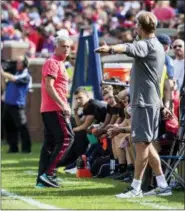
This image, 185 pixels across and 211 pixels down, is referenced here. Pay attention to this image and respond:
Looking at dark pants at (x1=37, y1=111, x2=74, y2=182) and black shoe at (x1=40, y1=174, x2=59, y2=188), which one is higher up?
dark pants at (x1=37, y1=111, x2=74, y2=182)

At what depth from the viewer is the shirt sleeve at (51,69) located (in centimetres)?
1201

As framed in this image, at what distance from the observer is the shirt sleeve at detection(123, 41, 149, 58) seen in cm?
1070

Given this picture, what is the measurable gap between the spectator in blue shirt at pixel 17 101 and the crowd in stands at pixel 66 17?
3274 mm

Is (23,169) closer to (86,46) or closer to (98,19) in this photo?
(86,46)

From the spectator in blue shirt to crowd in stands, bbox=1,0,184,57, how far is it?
327cm

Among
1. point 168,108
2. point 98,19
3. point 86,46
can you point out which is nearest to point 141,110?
point 168,108

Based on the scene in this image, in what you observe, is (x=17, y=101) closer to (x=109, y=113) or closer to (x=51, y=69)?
(x=109, y=113)

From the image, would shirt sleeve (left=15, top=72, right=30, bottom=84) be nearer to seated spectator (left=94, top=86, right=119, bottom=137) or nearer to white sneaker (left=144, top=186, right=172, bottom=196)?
seated spectator (left=94, top=86, right=119, bottom=137)

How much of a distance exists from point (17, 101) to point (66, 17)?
12.7 meters

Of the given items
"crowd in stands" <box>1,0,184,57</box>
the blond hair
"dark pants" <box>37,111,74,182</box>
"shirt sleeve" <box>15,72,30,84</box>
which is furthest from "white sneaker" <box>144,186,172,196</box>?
"crowd in stands" <box>1,0,184,57</box>

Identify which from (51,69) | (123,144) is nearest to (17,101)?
(123,144)

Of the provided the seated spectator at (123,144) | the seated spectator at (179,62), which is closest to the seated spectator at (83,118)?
the seated spectator at (123,144)

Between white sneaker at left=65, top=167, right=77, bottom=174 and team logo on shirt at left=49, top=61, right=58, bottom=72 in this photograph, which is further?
white sneaker at left=65, top=167, right=77, bottom=174

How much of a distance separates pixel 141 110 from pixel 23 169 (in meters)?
4.18
